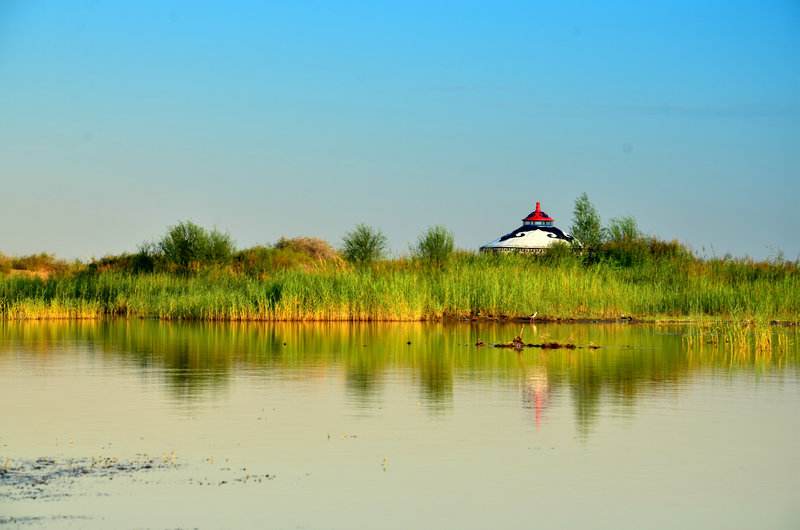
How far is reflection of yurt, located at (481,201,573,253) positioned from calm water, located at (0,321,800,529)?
4388 cm

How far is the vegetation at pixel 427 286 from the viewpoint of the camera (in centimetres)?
3281

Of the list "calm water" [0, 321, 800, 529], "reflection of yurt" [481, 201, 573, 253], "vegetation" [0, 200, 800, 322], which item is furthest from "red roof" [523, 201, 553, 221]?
"calm water" [0, 321, 800, 529]

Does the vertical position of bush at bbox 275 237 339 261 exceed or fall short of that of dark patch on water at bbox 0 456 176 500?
it exceeds it

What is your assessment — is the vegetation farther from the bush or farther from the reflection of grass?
the bush

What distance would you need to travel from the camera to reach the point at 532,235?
67938mm

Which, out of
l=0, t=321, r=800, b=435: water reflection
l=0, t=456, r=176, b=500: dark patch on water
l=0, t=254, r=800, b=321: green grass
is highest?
l=0, t=254, r=800, b=321: green grass

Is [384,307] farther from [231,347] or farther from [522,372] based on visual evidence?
[522,372]

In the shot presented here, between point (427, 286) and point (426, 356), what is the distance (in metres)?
12.4

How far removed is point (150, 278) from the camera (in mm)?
38844

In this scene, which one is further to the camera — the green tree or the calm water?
the green tree

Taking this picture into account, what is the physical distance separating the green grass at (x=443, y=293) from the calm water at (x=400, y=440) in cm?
1058

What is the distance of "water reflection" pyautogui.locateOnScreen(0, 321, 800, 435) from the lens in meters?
16.6

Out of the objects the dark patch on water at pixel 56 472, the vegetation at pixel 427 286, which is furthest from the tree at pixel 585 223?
the dark patch on water at pixel 56 472

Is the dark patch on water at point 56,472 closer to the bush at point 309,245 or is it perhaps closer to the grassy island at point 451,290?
the grassy island at point 451,290
